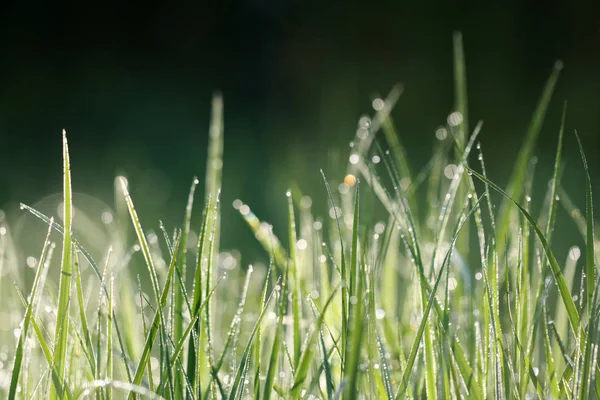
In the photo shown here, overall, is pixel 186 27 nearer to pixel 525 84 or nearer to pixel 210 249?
pixel 525 84

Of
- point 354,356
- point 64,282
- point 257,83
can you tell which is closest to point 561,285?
point 354,356

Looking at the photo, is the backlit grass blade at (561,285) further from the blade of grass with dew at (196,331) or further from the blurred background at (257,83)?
the blurred background at (257,83)

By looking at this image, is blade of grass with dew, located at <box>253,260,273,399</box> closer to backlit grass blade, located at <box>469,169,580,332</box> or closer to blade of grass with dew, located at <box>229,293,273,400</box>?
blade of grass with dew, located at <box>229,293,273,400</box>

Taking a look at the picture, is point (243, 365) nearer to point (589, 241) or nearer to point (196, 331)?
point (196, 331)

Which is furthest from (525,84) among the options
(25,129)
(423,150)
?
(25,129)

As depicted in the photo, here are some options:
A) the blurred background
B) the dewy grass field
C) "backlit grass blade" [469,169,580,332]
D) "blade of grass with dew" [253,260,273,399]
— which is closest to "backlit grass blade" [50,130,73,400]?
the dewy grass field

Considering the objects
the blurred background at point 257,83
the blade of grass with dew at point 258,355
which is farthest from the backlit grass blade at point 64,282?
the blurred background at point 257,83
